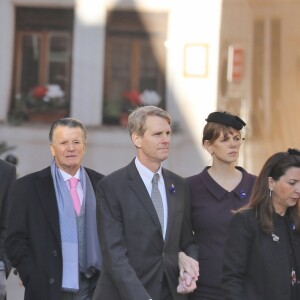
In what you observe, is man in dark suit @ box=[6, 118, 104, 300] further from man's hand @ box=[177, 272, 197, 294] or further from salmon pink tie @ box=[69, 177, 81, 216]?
man's hand @ box=[177, 272, 197, 294]

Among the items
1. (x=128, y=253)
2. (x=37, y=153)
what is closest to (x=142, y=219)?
(x=128, y=253)

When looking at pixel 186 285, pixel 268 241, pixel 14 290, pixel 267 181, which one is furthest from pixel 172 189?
pixel 14 290

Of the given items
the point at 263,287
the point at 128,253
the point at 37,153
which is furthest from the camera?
the point at 37,153

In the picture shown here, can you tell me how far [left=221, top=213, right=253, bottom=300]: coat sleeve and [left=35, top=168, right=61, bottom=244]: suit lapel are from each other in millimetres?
1486

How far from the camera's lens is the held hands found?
5.72 metres

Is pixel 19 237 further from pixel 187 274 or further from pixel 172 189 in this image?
pixel 187 274

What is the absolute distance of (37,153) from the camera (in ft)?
43.2

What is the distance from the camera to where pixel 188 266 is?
18.9 ft

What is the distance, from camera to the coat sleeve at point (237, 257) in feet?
17.3

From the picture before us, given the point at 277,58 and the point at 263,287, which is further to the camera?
the point at 277,58

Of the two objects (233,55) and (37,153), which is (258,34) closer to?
(233,55)

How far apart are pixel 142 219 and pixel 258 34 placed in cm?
811

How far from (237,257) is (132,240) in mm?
666

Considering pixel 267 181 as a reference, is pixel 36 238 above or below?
below
